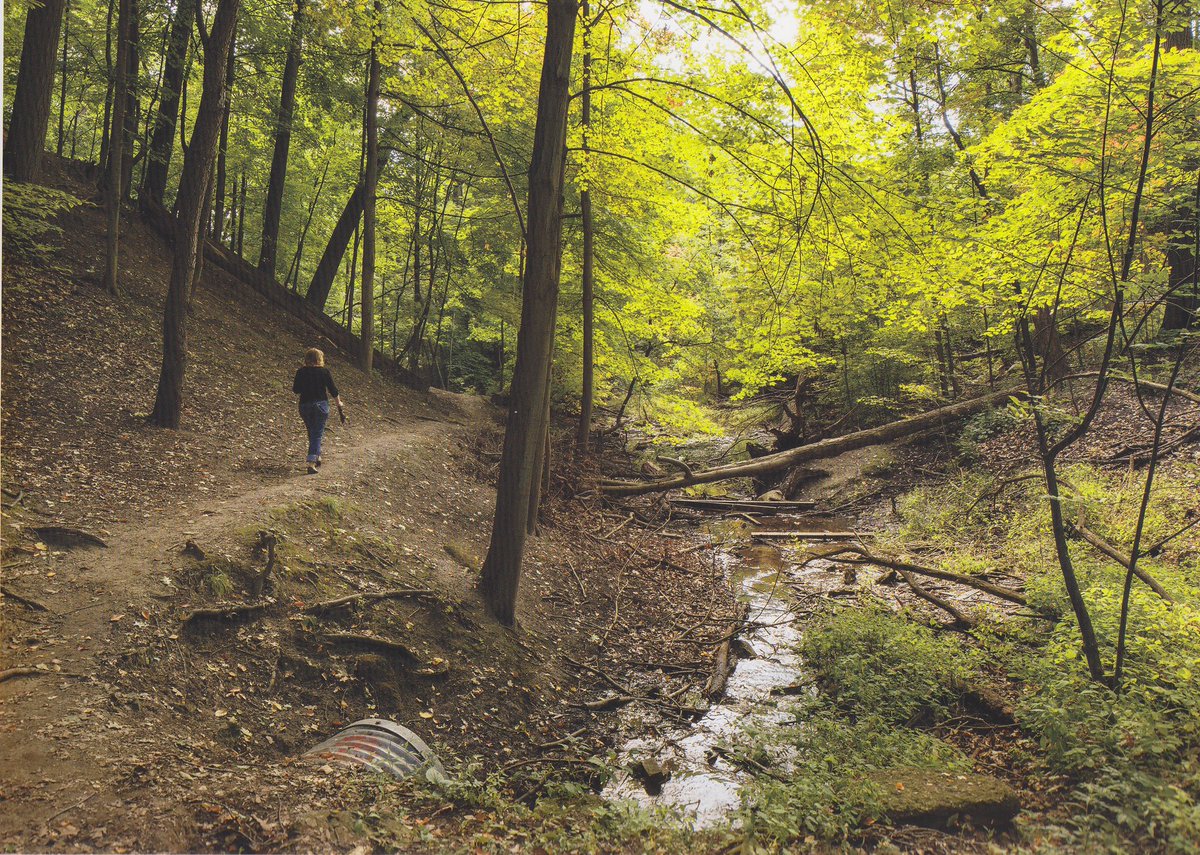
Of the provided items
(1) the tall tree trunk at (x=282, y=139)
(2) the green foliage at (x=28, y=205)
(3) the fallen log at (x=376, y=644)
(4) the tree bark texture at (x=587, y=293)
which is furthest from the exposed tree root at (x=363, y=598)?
(1) the tall tree trunk at (x=282, y=139)

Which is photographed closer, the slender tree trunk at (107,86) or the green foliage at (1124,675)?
the green foliage at (1124,675)

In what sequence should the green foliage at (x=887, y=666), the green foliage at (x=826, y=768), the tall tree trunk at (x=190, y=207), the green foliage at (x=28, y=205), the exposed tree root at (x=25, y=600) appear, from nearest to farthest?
the green foliage at (x=826, y=768) → the exposed tree root at (x=25, y=600) → the green foliage at (x=887, y=666) → the tall tree trunk at (x=190, y=207) → the green foliage at (x=28, y=205)

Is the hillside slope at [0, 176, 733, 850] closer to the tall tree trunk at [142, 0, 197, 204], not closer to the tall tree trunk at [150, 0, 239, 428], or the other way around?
the tall tree trunk at [150, 0, 239, 428]

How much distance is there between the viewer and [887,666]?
6715 mm

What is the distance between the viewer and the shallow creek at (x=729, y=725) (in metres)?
5.30

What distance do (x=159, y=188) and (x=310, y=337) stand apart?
5.09 m

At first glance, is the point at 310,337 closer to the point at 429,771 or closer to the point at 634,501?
the point at 634,501

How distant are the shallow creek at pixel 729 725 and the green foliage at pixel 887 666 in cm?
46

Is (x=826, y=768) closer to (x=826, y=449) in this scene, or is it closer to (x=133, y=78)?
(x=826, y=449)

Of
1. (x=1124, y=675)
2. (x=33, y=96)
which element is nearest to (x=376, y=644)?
(x=1124, y=675)

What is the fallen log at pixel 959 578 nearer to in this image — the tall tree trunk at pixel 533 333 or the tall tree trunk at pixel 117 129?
the tall tree trunk at pixel 533 333

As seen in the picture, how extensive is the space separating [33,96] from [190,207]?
5238mm

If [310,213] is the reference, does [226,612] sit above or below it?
below

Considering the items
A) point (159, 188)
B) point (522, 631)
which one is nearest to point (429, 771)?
point (522, 631)
